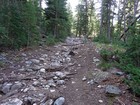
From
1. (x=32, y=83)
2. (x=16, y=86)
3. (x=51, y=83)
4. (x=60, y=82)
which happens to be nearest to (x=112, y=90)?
(x=60, y=82)

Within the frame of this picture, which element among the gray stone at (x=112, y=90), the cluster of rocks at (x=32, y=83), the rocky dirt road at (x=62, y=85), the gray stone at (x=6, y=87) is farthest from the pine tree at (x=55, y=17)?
the gray stone at (x=112, y=90)

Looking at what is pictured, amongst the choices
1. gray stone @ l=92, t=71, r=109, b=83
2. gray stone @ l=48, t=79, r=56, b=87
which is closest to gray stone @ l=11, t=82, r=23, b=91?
gray stone @ l=48, t=79, r=56, b=87

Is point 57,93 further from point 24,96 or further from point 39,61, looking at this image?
point 39,61

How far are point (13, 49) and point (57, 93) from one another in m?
7.43

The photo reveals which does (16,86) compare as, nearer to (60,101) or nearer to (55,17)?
(60,101)

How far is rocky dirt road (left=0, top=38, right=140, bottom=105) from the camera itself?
5965mm

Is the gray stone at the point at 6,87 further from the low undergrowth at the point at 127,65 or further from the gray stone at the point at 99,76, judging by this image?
the low undergrowth at the point at 127,65

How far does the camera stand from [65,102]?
5.91 metres

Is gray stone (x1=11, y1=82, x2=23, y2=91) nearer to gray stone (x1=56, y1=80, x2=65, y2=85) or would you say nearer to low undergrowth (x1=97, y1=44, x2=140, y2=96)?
gray stone (x1=56, y1=80, x2=65, y2=85)

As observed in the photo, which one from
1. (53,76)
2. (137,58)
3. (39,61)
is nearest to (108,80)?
(137,58)

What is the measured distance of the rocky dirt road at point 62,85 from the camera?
5965mm

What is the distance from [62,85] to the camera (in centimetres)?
726

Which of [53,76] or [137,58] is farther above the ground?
[137,58]

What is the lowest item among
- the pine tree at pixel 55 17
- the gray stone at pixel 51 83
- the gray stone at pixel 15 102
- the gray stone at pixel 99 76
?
the gray stone at pixel 15 102
